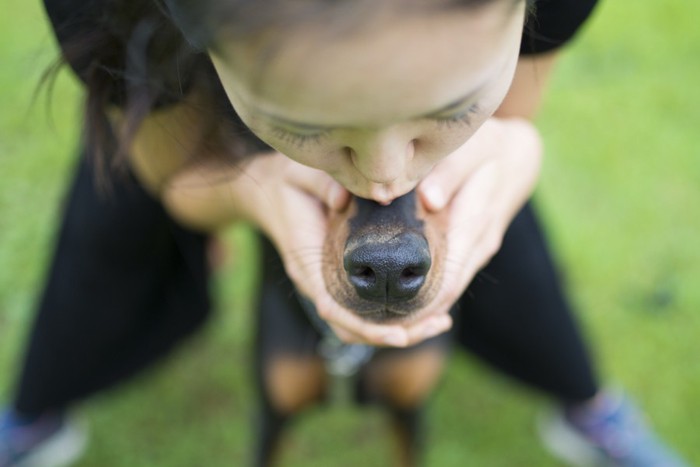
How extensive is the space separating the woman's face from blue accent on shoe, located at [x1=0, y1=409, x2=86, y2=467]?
4.61ft

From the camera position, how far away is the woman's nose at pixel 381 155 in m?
0.76

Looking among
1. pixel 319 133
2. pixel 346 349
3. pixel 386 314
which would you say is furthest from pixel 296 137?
pixel 346 349

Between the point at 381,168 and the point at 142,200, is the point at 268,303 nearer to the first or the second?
the point at 142,200

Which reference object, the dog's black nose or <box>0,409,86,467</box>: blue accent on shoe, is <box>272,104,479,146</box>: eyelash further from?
<box>0,409,86,467</box>: blue accent on shoe

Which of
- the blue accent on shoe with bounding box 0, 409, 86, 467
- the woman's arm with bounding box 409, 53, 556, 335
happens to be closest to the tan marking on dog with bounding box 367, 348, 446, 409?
the woman's arm with bounding box 409, 53, 556, 335

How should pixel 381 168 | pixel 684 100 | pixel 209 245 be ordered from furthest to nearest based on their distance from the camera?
pixel 684 100 → pixel 209 245 → pixel 381 168

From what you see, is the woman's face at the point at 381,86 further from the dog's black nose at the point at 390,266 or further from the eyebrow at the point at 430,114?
the dog's black nose at the point at 390,266

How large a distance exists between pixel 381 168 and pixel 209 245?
1.02 metres

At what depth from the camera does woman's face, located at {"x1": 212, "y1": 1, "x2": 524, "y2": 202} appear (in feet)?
2.21

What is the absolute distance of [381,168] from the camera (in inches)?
31.5

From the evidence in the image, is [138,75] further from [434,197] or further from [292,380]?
[292,380]

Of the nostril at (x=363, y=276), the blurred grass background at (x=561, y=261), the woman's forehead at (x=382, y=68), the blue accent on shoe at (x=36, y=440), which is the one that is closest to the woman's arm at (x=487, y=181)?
the nostril at (x=363, y=276)

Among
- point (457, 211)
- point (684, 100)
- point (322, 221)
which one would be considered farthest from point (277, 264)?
point (684, 100)

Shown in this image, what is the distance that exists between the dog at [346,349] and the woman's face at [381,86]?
8.8 inches
